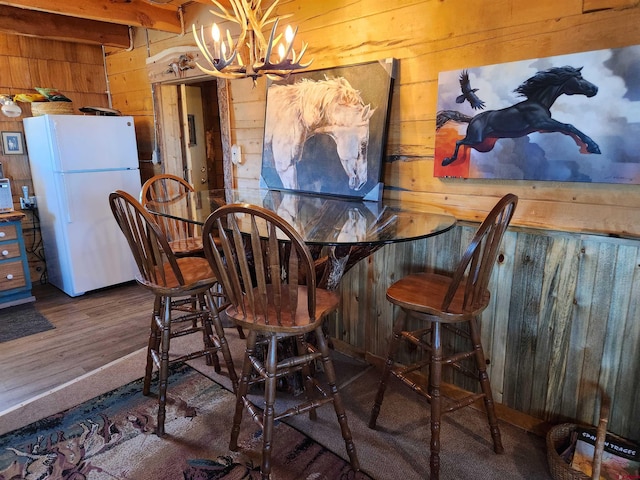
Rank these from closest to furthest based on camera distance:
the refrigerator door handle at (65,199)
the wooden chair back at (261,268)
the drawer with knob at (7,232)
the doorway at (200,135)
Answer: the wooden chair back at (261,268) → the drawer with knob at (7,232) → the refrigerator door handle at (65,199) → the doorway at (200,135)

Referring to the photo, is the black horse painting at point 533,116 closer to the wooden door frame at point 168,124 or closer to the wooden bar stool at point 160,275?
the wooden bar stool at point 160,275

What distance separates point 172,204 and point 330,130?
3.39 feet

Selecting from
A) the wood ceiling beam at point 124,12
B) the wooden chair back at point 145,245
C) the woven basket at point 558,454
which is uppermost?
the wood ceiling beam at point 124,12

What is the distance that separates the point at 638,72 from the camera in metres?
1.47

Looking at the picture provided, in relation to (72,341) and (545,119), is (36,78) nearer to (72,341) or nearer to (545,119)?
(72,341)

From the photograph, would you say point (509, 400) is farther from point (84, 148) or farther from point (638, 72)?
point (84, 148)

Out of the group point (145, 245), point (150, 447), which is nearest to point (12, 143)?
point (145, 245)

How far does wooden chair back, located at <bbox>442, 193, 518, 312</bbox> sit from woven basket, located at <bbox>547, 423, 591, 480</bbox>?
647 mm

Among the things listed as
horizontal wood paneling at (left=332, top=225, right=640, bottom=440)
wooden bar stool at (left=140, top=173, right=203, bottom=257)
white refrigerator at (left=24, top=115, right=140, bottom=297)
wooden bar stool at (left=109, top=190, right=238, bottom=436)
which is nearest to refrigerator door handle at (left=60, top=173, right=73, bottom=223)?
white refrigerator at (left=24, top=115, right=140, bottom=297)

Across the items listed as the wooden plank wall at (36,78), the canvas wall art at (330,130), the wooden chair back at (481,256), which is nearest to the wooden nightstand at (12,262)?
the wooden plank wall at (36,78)

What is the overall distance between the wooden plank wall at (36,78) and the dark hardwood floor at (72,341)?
597 mm

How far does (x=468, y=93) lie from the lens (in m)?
1.88

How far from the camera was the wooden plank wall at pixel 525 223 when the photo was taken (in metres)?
1.61

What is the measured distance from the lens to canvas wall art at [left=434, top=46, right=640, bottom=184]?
153 cm
